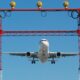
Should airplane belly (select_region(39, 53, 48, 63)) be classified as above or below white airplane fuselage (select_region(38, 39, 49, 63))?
below

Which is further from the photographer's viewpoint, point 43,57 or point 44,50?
point 43,57

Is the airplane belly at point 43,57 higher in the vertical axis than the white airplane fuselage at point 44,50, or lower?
lower

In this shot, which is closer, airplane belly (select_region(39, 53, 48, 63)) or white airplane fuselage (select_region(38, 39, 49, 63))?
white airplane fuselage (select_region(38, 39, 49, 63))

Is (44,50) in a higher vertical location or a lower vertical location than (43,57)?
higher

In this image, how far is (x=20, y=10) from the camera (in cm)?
6525

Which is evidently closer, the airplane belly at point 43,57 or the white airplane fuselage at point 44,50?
the white airplane fuselage at point 44,50

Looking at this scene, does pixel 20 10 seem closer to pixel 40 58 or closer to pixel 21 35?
pixel 21 35

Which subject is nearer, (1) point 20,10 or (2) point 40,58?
(1) point 20,10

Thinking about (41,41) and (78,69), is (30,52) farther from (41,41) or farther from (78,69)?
(78,69)

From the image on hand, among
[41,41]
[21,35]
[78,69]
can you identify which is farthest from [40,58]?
[78,69]

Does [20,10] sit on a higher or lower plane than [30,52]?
higher
